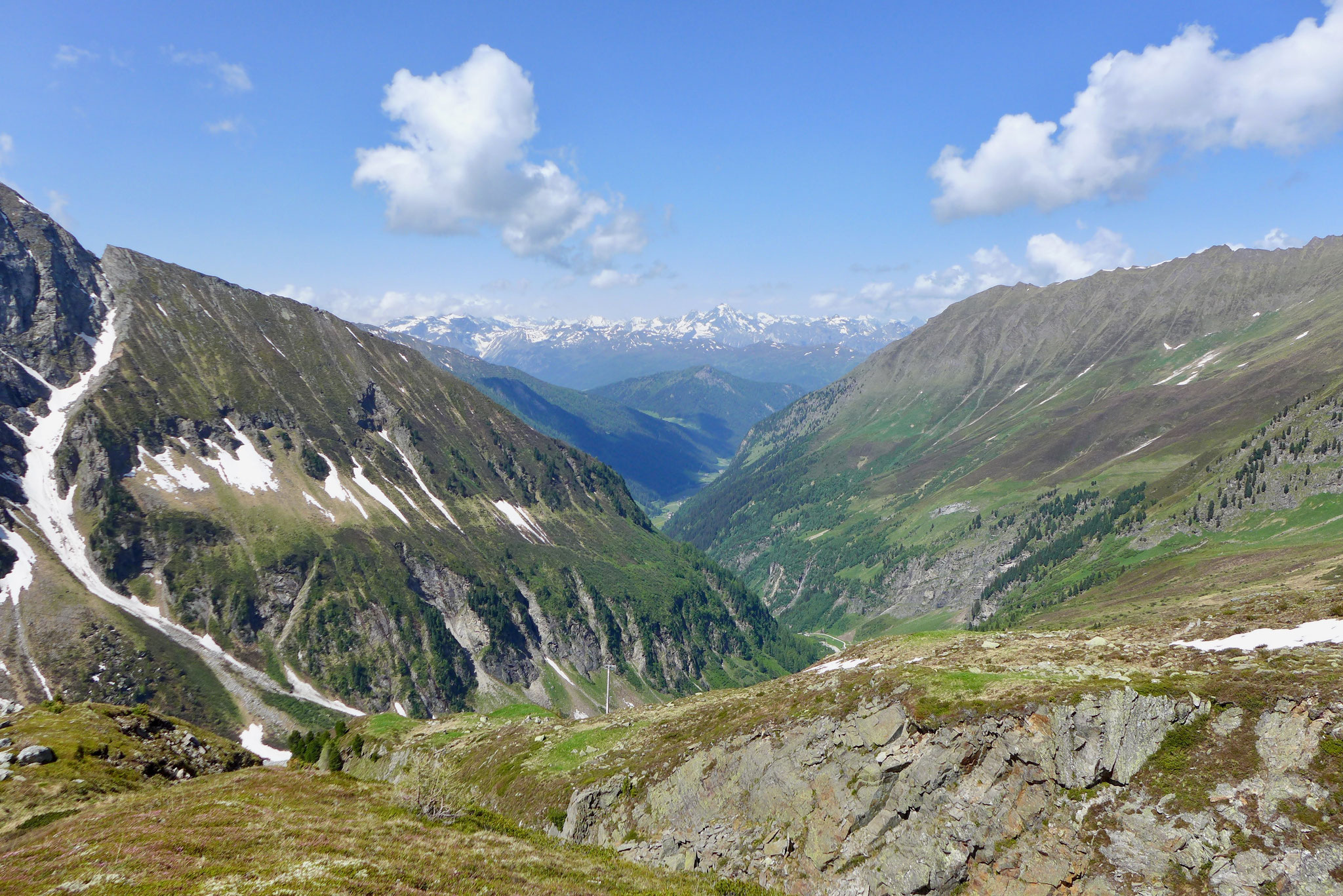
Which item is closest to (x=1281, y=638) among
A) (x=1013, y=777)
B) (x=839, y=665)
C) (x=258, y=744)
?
(x=1013, y=777)

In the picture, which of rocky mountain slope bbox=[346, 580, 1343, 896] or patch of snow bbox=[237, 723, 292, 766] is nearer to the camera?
rocky mountain slope bbox=[346, 580, 1343, 896]

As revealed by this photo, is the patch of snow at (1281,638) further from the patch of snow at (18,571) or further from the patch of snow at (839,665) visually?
the patch of snow at (18,571)

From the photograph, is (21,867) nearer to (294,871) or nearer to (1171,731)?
(294,871)

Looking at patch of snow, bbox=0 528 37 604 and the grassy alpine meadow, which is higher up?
patch of snow, bbox=0 528 37 604

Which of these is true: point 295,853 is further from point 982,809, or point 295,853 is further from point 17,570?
point 17,570

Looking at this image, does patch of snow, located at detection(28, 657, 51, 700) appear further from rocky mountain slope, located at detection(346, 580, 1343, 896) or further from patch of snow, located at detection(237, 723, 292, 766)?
rocky mountain slope, located at detection(346, 580, 1343, 896)

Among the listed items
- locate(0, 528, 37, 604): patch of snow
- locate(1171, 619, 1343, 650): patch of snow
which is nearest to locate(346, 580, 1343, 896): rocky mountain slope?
locate(1171, 619, 1343, 650): patch of snow

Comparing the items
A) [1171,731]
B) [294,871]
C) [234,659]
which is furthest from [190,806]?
[234,659]
